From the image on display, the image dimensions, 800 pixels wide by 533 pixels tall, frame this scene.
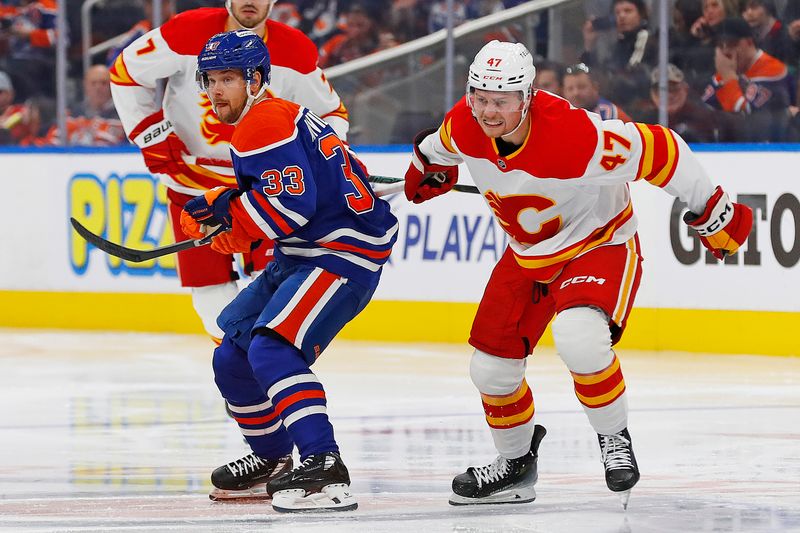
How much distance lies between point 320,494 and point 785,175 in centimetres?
413

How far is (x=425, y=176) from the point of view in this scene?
14.7 ft

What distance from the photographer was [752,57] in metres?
7.78

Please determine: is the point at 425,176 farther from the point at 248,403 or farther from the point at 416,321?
the point at 416,321

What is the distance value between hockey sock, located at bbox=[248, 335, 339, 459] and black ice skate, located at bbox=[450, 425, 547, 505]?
1.30 feet

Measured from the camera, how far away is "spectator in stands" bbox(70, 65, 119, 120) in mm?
9203

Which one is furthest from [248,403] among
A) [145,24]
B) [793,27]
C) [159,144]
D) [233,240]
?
A: [145,24]

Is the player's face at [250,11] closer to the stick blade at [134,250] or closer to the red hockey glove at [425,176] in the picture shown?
the stick blade at [134,250]

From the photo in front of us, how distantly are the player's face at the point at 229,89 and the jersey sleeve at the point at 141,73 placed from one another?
4.40ft

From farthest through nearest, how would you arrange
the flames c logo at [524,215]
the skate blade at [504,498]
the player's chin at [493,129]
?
1. the skate blade at [504,498]
2. the flames c logo at [524,215]
3. the player's chin at [493,129]

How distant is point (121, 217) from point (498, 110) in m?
5.35

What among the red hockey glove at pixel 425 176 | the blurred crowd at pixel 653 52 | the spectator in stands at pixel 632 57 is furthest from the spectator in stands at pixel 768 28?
the red hockey glove at pixel 425 176

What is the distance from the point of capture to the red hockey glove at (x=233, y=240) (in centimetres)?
419

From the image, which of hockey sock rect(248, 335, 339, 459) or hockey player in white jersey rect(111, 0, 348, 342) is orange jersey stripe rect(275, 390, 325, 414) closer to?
hockey sock rect(248, 335, 339, 459)

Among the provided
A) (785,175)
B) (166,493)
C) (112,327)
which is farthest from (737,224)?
(112,327)
